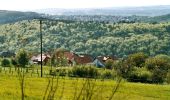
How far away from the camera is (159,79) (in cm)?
8000

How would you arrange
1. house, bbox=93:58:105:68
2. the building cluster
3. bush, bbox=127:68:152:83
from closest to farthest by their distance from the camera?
1. the building cluster
2. bush, bbox=127:68:152:83
3. house, bbox=93:58:105:68

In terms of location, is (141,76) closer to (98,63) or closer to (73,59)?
(73,59)

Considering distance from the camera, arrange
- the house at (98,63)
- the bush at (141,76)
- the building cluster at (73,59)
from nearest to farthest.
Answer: the building cluster at (73,59) → the bush at (141,76) → the house at (98,63)

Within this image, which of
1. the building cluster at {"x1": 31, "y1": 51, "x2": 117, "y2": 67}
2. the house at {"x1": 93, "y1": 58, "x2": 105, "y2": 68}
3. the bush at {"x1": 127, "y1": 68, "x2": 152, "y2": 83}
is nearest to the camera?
the building cluster at {"x1": 31, "y1": 51, "x2": 117, "y2": 67}

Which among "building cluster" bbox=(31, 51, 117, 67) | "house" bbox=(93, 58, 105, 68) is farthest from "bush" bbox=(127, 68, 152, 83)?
"house" bbox=(93, 58, 105, 68)

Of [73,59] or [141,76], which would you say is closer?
[73,59]

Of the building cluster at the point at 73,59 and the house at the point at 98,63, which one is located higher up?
the building cluster at the point at 73,59

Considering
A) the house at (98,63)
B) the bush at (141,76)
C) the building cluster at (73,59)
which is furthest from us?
the house at (98,63)

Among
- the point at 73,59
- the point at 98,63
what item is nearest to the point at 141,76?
the point at 73,59

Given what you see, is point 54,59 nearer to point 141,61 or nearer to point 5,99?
point 5,99

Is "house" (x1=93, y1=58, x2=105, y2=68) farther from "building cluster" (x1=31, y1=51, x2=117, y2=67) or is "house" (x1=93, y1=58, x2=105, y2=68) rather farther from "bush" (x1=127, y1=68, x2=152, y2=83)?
"bush" (x1=127, y1=68, x2=152, y2=83)

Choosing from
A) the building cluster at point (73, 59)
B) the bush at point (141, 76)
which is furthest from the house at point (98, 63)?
the bush at point (141, 76)

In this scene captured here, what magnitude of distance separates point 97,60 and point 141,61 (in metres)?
A: 45.6

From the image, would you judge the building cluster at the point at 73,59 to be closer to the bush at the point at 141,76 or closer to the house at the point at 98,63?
the house at the point at 98,63
